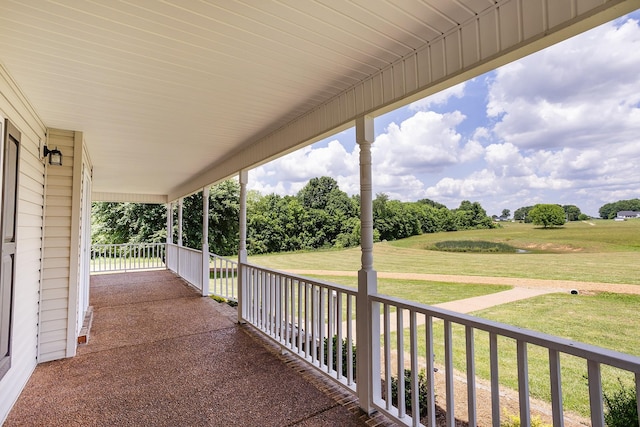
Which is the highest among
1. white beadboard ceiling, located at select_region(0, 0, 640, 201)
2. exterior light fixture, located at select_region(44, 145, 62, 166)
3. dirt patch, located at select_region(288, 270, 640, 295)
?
white beadboard ceiling, located at select_region(0, 0, 640, 201)

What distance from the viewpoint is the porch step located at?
373 cm

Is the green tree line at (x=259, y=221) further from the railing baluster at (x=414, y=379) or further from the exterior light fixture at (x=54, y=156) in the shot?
the railing baluster at (x=414, y=379)

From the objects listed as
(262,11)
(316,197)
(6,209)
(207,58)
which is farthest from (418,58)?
(316,197)

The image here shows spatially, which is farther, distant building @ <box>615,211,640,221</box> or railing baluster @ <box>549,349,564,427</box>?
distant building @ <box>615,211,640,221</box>

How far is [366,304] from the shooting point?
235 cm

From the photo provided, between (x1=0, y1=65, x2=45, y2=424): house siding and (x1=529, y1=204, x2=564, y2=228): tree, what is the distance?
7574 mm

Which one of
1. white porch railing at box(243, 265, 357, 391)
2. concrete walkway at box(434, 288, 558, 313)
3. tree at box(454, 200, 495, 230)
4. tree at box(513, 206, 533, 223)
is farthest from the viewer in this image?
concrete walkway at box(434, 288, 558, 313)

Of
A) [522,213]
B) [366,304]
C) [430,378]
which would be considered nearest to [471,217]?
[522,213]

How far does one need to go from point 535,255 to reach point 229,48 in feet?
33.6

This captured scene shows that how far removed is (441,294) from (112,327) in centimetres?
1010

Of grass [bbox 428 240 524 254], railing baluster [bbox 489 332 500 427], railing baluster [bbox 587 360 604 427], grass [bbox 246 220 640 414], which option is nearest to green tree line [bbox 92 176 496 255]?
grass [bbox 428 240 524 254]

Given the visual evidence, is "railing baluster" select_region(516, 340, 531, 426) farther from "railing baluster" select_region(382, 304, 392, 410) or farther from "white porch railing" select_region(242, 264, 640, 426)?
"railing baluster" select_region(382, 304, 392, 410)

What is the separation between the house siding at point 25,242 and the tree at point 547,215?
7574mm

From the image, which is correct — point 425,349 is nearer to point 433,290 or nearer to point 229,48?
point 229,48
